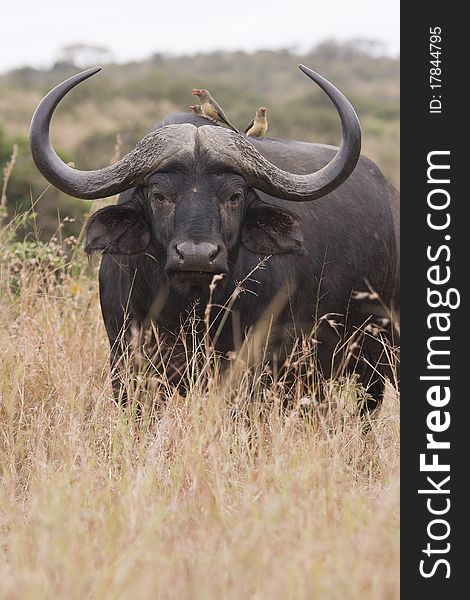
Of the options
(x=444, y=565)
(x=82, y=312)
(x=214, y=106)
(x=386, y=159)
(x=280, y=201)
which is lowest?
(x=444, y=565)

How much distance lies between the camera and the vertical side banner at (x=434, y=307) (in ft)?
12.7

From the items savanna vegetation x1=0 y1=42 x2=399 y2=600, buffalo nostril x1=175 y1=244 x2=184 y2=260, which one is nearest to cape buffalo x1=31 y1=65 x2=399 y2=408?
buffalo nostril x1=175 y1=244 x2=184 y2=260

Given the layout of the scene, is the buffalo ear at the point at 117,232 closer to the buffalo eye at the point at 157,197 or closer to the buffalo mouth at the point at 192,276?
the buffalo eye at the point at 157,197

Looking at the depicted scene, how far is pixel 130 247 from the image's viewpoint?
18.1ft

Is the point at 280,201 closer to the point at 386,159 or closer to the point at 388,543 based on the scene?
the point at 388,543

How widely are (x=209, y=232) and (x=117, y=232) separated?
2.19ft

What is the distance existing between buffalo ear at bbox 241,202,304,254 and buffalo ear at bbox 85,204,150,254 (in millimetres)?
497

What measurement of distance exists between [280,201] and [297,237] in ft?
1.40

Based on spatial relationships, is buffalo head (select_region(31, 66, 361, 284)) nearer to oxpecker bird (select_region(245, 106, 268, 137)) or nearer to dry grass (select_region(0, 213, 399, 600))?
dry grass (select_region(0, 213, 399, 600))

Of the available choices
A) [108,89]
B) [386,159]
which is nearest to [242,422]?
[386,159]

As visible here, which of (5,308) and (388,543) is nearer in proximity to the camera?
(388,543)

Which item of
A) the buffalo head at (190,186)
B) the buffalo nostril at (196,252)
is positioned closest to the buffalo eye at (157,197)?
the buffalo head at (190,186)

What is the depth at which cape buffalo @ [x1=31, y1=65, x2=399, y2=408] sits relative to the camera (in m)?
5.23

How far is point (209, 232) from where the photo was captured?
5.02 meters
